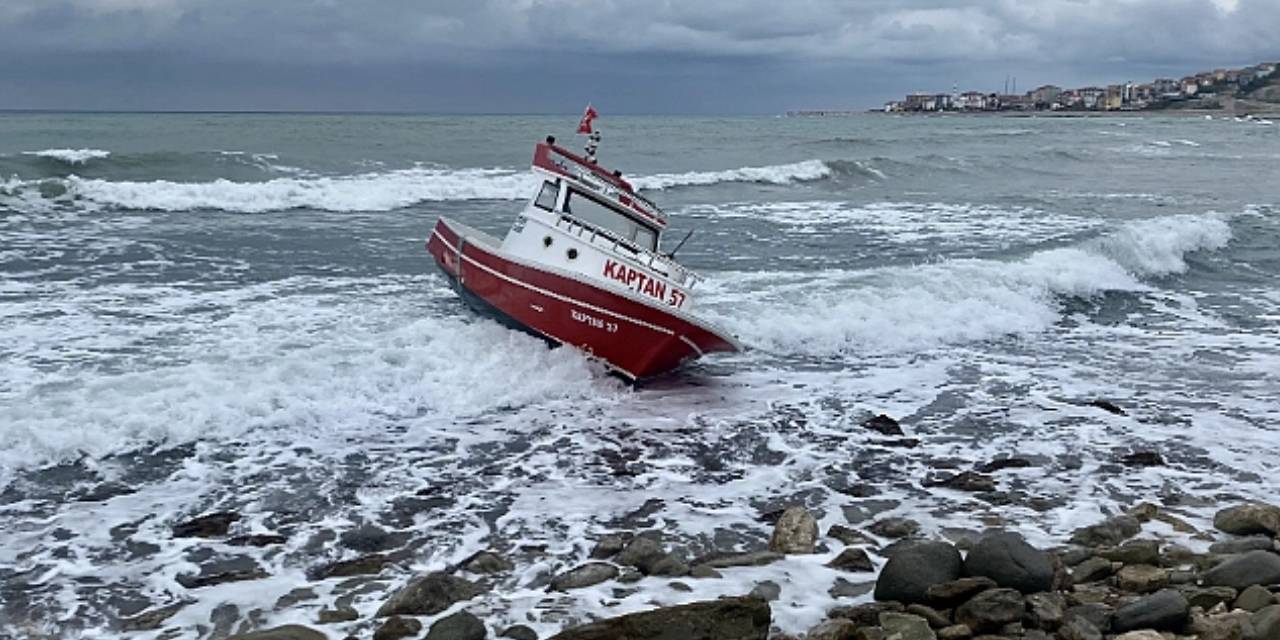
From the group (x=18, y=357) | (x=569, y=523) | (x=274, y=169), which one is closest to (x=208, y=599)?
(x=569, y=523)

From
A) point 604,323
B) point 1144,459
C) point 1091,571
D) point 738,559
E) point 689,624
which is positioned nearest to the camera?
point 689,624

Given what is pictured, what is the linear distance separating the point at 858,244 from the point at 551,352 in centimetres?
1245

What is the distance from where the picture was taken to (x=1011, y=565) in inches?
271

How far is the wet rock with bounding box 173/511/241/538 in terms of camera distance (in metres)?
8.18

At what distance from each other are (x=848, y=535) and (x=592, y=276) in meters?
5.74

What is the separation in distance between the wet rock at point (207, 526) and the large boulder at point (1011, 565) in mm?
5323

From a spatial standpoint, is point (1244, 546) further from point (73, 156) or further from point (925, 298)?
point (73, 156)

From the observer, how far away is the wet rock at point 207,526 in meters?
8.18

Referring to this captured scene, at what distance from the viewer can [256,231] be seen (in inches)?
969

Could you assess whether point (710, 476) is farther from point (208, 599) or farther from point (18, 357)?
point (18, 357)

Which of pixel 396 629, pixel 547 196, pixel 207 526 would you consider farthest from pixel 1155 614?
pixel 547 196

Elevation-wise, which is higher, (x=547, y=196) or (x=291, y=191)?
(x=547, y=196)

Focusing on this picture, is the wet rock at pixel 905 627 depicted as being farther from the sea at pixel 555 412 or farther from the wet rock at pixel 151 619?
the wet rock at pixel 151 619

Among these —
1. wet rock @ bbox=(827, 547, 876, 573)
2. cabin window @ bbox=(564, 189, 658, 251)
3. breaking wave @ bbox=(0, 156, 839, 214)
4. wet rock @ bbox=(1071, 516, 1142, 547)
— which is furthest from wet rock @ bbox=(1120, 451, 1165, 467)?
breaking wave @ bbox=(0, 156, 839, 214)
